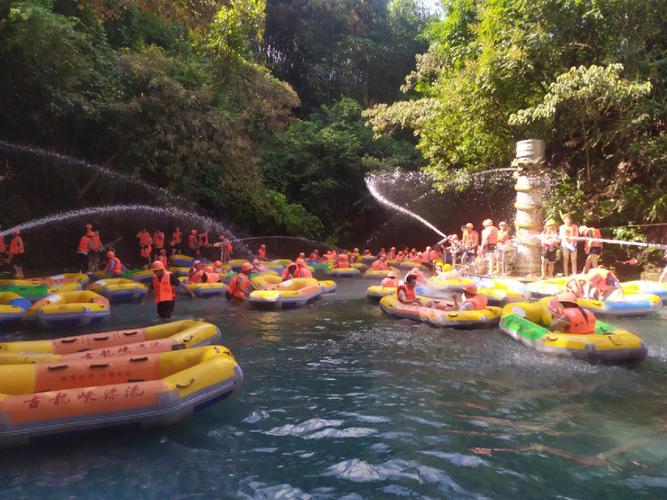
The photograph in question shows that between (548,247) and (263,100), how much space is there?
1336 cm

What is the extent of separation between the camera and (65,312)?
33.4ft

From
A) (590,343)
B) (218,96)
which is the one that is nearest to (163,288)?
(590,343)

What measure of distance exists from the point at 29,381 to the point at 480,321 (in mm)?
7185

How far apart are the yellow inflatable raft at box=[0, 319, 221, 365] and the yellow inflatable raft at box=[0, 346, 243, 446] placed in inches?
24.1

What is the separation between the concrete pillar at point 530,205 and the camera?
611 inches

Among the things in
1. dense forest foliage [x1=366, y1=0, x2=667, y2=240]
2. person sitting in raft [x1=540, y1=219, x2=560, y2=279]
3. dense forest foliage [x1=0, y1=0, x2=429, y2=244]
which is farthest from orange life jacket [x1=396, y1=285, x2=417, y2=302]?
dense forest foliage [x1=366, y1=0, x2=667, y2=240]

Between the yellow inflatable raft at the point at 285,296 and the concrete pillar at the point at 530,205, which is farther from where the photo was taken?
the concrete pillar at the point at 530,205

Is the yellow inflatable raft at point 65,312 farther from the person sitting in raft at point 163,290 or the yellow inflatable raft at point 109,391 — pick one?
the yellow inflatable raft at point 109,391

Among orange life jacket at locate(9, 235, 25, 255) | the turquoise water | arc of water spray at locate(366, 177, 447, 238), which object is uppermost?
arc of water spray at locate(366, 177, 447, 238)

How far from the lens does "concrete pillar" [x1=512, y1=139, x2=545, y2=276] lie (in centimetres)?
1552

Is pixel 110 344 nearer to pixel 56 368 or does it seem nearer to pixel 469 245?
pixel 56 368

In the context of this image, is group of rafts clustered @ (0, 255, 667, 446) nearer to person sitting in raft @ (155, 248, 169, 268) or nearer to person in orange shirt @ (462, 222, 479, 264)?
person sitting in raft @ (155, 248, 169, 268)

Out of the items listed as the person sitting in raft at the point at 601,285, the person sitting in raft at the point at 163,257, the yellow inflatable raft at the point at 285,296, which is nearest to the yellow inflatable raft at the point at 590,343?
the person sitting in raft at the point at 601,285

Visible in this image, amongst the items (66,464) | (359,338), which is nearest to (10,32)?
(359,338)
